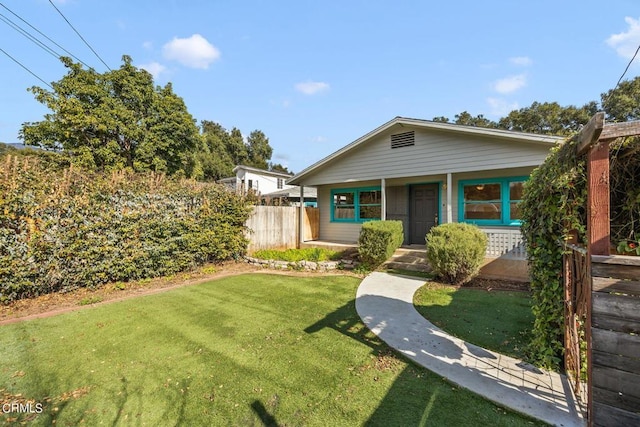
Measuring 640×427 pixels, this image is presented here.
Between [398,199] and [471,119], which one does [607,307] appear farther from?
[471,119]

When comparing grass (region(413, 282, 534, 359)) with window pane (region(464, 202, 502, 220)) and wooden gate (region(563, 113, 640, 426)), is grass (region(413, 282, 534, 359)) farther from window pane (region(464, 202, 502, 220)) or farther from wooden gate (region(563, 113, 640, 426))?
window pane (region(464, 202, 502, 220))

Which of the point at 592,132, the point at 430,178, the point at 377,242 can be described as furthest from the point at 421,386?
the point at 430,178

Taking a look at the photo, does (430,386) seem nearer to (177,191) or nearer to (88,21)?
(177,191)

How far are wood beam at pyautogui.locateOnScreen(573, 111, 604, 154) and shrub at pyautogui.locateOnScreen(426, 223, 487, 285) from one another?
446 centimetres

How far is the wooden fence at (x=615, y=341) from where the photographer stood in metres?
1.67

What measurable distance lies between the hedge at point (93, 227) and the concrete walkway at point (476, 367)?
5398 millimetres

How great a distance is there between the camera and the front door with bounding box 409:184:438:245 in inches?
386

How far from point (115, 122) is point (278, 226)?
40.9 feet

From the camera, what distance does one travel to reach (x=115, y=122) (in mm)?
15398

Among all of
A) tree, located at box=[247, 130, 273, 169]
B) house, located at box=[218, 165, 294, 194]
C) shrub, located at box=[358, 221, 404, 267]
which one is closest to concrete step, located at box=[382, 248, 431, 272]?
shrub, located at box=[358, 221, 404, 267]

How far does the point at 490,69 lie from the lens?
8.20 m

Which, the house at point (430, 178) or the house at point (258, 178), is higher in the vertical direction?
the house at point (258, 178)

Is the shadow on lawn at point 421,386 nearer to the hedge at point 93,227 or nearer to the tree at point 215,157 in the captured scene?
the hedge at point 93,227

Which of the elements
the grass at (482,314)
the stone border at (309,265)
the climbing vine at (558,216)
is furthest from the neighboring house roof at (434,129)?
the stone border at (309,265)
